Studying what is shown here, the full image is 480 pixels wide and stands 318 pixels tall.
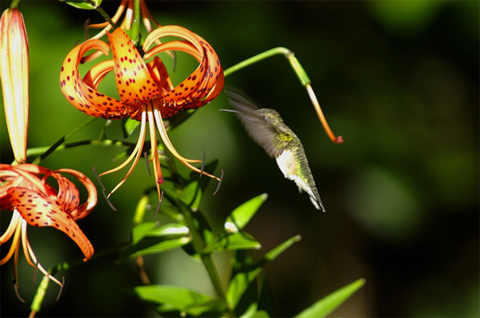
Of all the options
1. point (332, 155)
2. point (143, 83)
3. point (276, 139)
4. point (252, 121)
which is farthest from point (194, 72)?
point (332, 155)

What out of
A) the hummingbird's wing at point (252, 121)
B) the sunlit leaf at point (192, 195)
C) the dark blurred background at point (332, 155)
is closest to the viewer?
the sunlit leaf at point (192, 195)

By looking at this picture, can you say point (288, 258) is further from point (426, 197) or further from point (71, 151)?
point (71, 151)

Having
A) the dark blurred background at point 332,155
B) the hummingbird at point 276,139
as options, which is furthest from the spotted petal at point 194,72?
the dark blurred background at point 332,155

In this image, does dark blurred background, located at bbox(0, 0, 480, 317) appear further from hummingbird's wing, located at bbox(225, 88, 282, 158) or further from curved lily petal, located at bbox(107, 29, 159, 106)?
curved lily petal, located at bbox(107, 29, 159, 106)

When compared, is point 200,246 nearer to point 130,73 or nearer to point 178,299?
point 178,299

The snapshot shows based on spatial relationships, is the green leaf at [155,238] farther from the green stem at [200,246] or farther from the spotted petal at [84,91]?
the spotted petal at [84,91]

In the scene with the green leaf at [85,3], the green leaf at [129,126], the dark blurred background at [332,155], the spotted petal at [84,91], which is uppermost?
the green leaf at [85,3]
